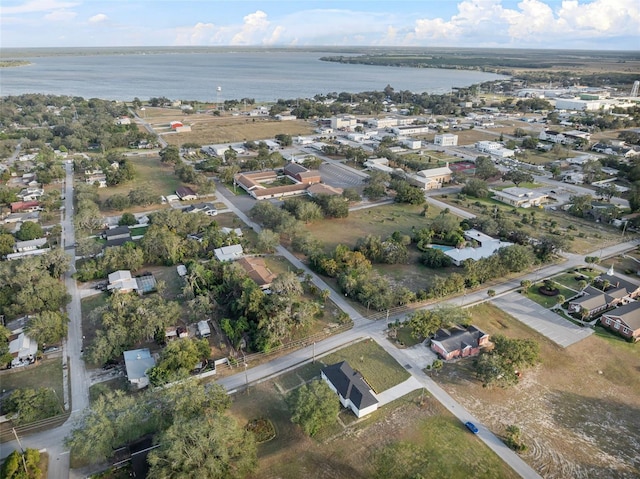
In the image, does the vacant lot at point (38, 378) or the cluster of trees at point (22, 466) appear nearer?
the cluster of trees at point (22, 466)

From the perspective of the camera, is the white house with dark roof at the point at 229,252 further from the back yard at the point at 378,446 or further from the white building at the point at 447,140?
the white building at the point at 447,140

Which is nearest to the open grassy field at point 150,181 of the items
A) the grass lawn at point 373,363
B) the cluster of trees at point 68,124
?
the cluster of trees at point 68,124

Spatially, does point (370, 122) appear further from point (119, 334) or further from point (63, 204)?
point (119, 334)

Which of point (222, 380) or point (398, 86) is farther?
point (398, 86)

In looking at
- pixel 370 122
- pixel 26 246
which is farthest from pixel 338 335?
pixel 370 122

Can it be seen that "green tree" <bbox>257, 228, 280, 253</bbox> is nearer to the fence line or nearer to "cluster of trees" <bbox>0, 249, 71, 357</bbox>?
"cluster of trees" <bbox>0, 249, 71, 357</bbox>

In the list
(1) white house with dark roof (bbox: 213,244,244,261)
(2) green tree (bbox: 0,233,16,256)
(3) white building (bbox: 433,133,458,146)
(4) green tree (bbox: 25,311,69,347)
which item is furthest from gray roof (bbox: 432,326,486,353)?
(3) white building (bbox: 433,133,458,146)
